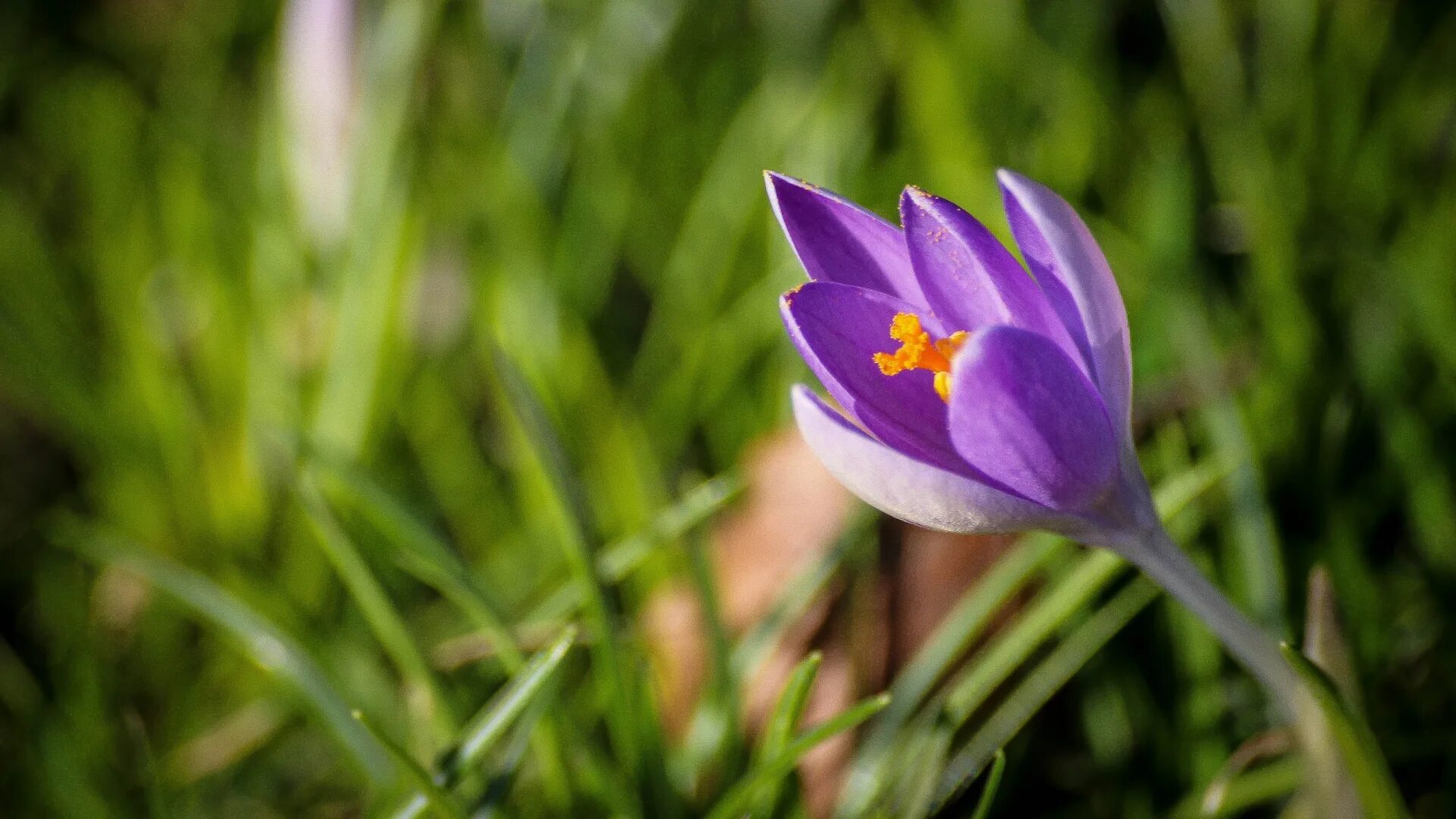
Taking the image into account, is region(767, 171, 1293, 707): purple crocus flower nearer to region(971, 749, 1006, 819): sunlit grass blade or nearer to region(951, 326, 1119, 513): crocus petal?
region(951, 326, 1119, 513): crocus petal

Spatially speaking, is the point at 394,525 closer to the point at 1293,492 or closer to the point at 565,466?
the point at 565,466

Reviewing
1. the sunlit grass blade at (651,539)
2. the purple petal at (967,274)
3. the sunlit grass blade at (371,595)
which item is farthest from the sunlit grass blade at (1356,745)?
the sunlit grass blade at (371,595)

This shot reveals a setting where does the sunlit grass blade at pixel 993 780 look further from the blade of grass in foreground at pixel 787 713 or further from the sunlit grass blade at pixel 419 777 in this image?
the sunlit grass blade at pixel 419 777

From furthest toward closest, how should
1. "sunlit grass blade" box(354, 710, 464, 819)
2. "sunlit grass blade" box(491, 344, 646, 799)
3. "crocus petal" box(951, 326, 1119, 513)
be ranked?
"sunlit grass blade" box(491, 344, 646, 799) < "sunlit grass blade" box(354, 710, 464, 819) < "crocus petal" box(951, 326, 1119, 513)

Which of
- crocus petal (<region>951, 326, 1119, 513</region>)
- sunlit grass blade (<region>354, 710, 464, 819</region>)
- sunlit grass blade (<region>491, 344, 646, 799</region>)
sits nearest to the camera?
crocus petal (<region>951, 326, 1119, 513</region>)

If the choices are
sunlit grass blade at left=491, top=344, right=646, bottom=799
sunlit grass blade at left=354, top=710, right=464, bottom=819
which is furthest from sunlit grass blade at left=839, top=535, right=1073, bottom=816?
sunlit grass blade at left=354, top=710, right=464, bottom=819

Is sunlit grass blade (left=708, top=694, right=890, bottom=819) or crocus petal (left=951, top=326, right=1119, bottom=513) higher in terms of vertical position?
crocus petal (left=951, top=326, right=1119, bottom=513)

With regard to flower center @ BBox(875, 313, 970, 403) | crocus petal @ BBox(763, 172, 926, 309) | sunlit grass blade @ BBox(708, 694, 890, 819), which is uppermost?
crocus petal @ BBox(763, 172, 926, 309)

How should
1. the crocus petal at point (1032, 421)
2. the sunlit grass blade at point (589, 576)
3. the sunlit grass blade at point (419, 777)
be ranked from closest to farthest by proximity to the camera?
the crocus petal at point (1032, 421) < the sunlit grass blade at point (419, 777) < the sunlit grass blade at point (589, 576)

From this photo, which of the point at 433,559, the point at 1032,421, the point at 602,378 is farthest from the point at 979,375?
the point at 602,378
